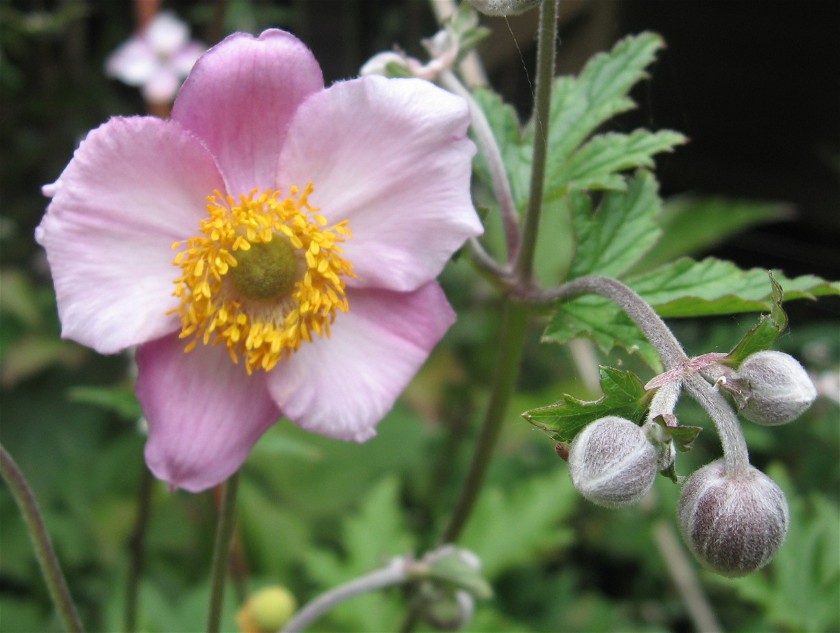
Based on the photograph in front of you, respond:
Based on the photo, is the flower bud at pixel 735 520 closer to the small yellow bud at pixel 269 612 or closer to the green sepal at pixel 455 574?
the green sepal at pixel 455 574

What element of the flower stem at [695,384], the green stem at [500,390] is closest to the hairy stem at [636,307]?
the flower stem at [695,384]

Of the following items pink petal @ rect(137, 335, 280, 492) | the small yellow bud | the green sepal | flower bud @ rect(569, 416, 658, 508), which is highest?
flower bud @ rect(569, 416, 658, 508)

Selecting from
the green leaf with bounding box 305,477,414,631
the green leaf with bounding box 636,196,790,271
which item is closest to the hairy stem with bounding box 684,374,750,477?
the green leaf with bounding box 305,477,414,631

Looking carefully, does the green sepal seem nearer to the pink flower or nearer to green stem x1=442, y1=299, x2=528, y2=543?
green stem x1=442, y1=299, x2=528, y2=543

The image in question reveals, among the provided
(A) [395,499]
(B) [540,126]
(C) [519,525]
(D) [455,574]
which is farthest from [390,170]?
(A) [395,499]

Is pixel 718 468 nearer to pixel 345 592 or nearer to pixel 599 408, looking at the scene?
pixel 599 408

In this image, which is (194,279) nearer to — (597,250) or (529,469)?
(597,250)
